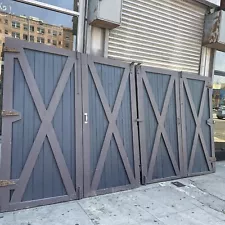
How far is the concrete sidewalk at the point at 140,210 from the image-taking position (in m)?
2.73

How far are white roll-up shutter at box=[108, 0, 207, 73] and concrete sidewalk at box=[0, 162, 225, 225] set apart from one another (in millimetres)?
2601

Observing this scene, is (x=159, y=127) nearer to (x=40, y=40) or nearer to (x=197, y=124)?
(x=197, y=124)

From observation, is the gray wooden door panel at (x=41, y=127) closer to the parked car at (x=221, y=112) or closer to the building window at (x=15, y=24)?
the building window at (x=15, y=24)

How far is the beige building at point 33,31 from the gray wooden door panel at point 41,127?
2.90 feet

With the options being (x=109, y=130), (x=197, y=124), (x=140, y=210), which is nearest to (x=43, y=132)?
(x=109, y=130)

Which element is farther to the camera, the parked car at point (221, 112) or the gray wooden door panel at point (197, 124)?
the parked car at point (221, 112)

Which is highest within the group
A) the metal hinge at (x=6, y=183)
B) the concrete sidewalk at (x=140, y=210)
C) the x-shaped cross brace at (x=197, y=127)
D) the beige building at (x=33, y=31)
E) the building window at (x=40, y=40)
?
the beige building at (x=33, y=31)

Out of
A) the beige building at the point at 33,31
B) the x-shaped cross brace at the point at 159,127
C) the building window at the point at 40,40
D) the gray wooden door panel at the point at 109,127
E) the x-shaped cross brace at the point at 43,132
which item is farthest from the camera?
the x-shaped cross brace at the point at 159,127

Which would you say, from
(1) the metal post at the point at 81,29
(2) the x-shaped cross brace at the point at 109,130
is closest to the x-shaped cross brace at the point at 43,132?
(2) the x-shaped cross brace at the point at 109,130

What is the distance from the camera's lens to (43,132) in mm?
3125

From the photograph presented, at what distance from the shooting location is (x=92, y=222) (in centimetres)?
269

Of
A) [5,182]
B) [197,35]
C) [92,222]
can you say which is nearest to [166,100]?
[197,35]

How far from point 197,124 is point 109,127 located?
2.14 metres

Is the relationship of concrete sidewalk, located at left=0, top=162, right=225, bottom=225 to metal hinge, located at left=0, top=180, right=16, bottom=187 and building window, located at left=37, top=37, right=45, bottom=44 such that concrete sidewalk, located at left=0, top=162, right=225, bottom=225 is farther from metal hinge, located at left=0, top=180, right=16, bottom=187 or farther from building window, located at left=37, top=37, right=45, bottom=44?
building window, located at left=37, top=37, right=45, bottom=44
